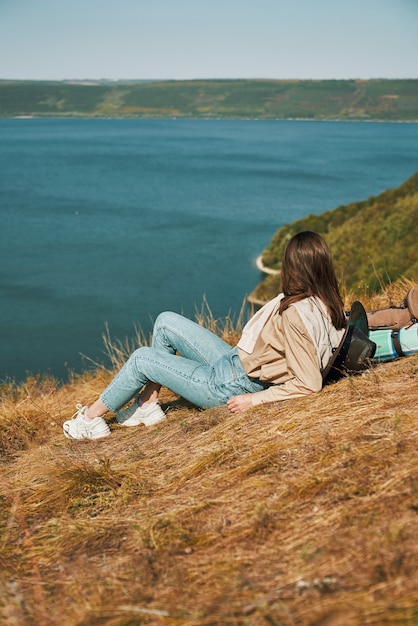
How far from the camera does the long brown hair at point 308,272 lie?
3.46 metres

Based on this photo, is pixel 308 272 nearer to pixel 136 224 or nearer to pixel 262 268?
pixel 262 268

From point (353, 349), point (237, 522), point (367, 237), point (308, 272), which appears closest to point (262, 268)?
point (367, 237)

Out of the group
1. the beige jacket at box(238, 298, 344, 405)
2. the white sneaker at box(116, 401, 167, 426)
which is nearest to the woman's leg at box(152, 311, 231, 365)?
the white sneaker at box(116, 401, 167, 426)

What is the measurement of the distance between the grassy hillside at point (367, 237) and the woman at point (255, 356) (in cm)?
1364

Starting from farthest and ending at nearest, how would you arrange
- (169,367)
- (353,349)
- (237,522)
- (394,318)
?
(394,318), (169,367), (353,349), (237,522)

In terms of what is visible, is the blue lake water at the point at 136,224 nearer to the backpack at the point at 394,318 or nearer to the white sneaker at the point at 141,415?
the white sneaker at the point at 141,415

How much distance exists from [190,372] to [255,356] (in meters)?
0.54

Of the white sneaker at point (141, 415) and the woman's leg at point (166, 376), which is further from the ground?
the woman's leg at point (166, 376)

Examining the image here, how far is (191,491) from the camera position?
2957 mm

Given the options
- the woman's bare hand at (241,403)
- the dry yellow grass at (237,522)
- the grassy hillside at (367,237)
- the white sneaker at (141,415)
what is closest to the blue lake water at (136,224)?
the grassy hillside at (367,237)

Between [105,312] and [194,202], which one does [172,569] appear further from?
[194,202]

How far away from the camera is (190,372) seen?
4047mm

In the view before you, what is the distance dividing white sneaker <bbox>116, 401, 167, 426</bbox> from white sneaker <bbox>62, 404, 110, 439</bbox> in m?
0.16

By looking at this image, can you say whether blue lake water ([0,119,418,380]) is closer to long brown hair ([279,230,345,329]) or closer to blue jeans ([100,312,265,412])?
blue jeans ([100,312,265,412])
